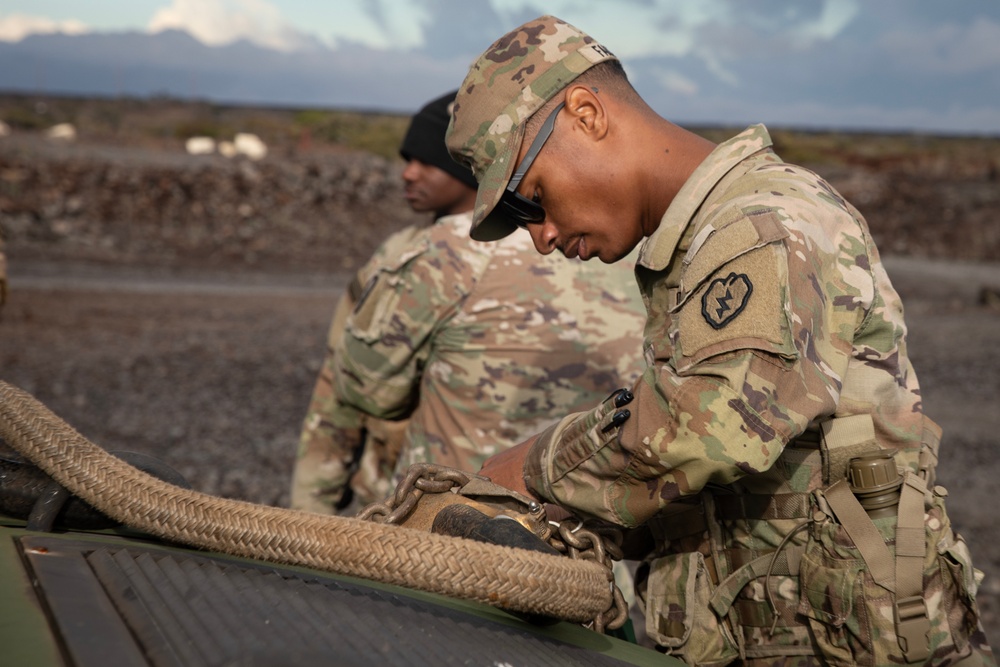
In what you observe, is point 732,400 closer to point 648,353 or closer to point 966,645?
point 648,353

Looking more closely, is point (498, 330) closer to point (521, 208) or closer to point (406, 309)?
point (406, 309)

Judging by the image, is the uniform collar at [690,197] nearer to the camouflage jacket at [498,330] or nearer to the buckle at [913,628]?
the buckle at [913,628]

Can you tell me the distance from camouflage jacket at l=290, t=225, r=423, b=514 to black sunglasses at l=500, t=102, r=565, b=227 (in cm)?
175

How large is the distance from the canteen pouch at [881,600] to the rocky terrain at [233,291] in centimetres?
303

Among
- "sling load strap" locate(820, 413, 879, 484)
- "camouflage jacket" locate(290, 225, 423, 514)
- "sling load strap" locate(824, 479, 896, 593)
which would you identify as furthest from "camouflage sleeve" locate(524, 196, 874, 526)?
"camouflage jacket" locate(290, 225, 423, 514)

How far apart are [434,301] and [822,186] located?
5.29ft

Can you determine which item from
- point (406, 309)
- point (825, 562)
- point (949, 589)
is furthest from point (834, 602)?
point (406, 309)

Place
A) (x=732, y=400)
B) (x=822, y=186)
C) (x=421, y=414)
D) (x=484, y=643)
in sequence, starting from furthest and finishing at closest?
(x=421, y=414) → (x=822, y=186) → (x=732, y=400) → (x=484, y=643)

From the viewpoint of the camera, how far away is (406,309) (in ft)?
10.7

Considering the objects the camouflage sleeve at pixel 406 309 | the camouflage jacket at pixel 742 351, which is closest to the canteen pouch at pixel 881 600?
the camouflage jacket at pixel 742 351

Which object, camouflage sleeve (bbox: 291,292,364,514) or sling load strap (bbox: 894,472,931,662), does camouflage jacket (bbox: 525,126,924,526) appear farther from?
camouflage sleeve (bbox: 291,292,364,514)

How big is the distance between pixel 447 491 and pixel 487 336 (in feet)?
4.75

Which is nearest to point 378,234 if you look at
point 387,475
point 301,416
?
point 301,416

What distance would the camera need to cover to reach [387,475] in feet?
12.9
